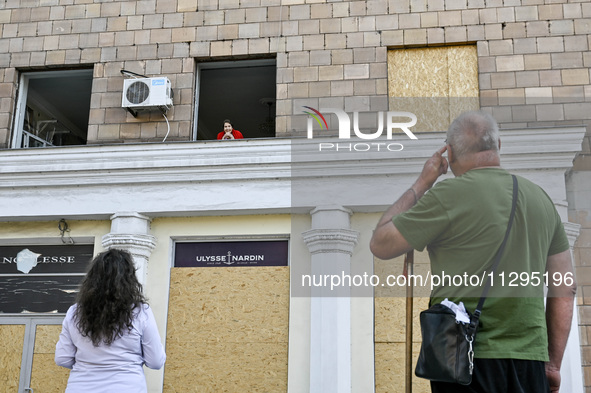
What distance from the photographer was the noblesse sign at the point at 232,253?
340 inches

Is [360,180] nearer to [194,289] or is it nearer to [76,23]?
[194,289]

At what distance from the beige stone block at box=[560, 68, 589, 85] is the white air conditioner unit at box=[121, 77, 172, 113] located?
4967mm

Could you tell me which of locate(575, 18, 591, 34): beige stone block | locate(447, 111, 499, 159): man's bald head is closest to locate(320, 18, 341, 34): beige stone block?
locate(575, 18, 591, 34): beige stone block

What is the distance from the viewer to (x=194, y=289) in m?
8.65

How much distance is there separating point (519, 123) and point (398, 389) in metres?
3.51

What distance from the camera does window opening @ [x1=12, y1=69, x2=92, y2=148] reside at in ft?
32.0

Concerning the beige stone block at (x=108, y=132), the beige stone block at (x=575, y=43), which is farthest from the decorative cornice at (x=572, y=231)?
the beige stone block at (x=108, y=132)

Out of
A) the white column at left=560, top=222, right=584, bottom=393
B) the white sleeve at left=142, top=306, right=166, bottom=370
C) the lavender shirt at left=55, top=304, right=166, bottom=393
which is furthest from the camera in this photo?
the white column at left=560, top=222, right=584, bottom=393

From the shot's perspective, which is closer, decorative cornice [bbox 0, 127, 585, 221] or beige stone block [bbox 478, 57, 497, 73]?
decorative cornice [bbox 0, 127, 585, 221]

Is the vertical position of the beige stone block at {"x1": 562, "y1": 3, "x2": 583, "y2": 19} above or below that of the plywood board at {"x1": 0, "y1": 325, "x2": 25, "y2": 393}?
A: above

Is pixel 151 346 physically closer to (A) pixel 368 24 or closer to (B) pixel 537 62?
(A) pixel 368 24

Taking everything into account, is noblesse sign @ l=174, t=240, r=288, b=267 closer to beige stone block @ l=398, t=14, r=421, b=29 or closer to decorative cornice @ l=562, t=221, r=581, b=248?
beige stone block @ l=398, t=14, r=421, b=29
